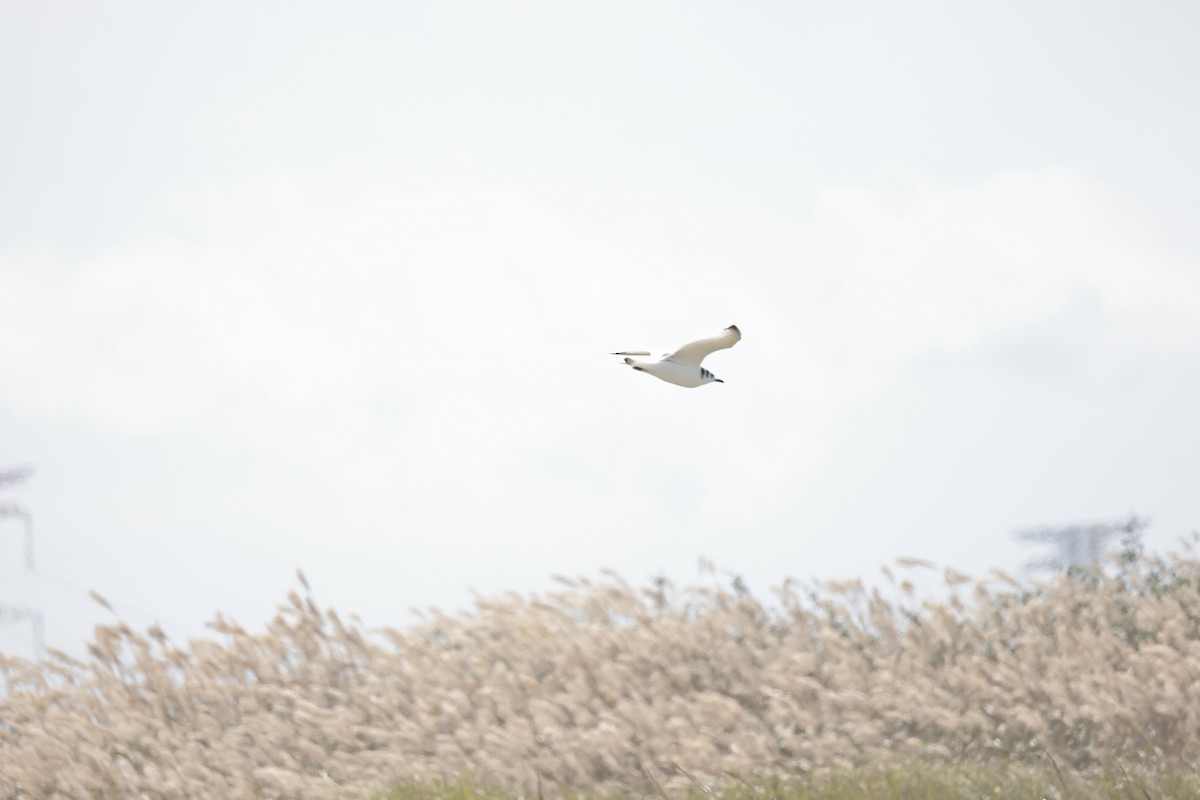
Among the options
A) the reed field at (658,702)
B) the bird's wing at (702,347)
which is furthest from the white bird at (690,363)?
the reed field at (658,702)

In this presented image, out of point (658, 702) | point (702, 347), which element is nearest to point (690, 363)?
point (702, 347)

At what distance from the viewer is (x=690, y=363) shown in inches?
123

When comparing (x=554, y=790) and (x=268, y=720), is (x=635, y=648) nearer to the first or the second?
(x=554, y=790)

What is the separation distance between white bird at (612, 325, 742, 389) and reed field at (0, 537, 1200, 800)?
484cm

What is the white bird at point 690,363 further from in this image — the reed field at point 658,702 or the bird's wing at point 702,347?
the reed field at point 658,702

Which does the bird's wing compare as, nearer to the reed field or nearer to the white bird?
the white bird

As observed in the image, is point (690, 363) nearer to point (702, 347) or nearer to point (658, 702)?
point (702, 347)

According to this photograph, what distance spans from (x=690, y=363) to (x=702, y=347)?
5cm

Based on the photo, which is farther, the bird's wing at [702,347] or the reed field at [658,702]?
the reed field at [658,702]

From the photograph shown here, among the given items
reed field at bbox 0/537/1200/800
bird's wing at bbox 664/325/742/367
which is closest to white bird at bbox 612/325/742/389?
bird's wing at bbox 664/325/742/367

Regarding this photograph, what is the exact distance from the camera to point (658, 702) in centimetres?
915

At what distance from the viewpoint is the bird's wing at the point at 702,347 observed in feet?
10.1

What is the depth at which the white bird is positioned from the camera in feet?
10.1

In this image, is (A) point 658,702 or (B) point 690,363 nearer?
(B) point 690,363
